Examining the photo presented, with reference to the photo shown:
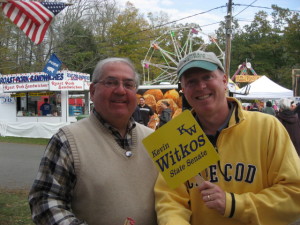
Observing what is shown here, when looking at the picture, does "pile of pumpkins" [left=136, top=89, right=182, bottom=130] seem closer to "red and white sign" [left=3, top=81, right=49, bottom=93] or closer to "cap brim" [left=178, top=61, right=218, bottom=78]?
Result: "red and white sign" [left=3, top=81, right=49, bottom=93]

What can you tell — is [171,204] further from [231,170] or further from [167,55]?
[167,55]

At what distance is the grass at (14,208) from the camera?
4.71m

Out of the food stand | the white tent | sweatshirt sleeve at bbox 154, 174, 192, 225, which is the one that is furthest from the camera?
the food stand

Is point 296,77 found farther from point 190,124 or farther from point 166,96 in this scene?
point 190,124

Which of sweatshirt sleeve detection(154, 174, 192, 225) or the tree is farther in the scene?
the tree

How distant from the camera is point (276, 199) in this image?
5.37 feet

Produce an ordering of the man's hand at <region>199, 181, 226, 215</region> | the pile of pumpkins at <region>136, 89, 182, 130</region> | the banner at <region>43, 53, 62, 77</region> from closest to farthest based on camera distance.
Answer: the man's hand at <region>199, 181, 226, 215</region> → the banner at <region>43, 53, 62, 77</region> → the pile of pumpkins at <region>136, 89, 182, 130</region>

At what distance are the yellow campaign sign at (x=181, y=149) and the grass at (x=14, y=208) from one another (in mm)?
3685

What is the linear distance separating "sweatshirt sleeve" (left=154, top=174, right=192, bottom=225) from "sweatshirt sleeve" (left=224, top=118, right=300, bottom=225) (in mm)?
271

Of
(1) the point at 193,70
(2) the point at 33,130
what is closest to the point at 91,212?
(1) the point at 193,70

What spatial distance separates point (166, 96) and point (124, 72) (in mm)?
12987

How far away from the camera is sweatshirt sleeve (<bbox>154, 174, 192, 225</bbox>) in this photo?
68.0 inches

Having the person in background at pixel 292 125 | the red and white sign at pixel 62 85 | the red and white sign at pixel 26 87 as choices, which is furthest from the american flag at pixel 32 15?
the red and white sign at pixel 26 87

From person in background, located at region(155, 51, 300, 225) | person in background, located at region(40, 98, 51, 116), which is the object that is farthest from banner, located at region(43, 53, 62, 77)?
person in background, located at region(155, 51, 300, 225)
